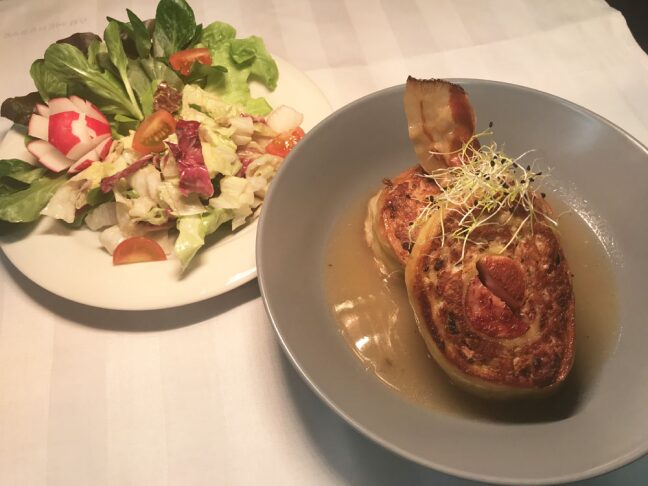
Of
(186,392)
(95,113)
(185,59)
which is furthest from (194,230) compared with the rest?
(185,59)

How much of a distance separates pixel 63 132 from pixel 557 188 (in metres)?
1.69

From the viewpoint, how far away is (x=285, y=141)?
1.80 m

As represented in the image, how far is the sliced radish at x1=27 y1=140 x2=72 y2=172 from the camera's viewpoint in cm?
172

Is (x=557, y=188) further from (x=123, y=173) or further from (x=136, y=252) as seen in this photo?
(x=123, y=173)

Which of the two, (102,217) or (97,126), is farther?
(97,126)

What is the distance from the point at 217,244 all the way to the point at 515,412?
1031mm

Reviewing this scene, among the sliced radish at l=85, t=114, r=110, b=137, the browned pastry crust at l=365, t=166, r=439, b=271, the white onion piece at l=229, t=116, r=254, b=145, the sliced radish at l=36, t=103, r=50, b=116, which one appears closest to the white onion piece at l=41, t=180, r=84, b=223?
the sliced radish at l=85, t=114, r=110, b=137

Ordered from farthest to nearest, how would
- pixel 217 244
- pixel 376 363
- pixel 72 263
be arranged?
Answer: pixel 217 244, pixel 72 263, pixel 376 363

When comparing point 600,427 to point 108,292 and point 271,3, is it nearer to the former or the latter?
point 108,292

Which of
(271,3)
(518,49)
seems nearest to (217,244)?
(271,3)

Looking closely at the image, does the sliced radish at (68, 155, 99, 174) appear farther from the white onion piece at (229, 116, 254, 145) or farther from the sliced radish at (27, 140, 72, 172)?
the white onion piece at (229, 116, 254, 145)

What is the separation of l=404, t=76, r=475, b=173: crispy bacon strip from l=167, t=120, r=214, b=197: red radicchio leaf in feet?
2.41

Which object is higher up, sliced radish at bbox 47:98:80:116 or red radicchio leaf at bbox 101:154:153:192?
sliced radish at bbox 47:98:80:116

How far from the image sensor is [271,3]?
2387 millimetres
